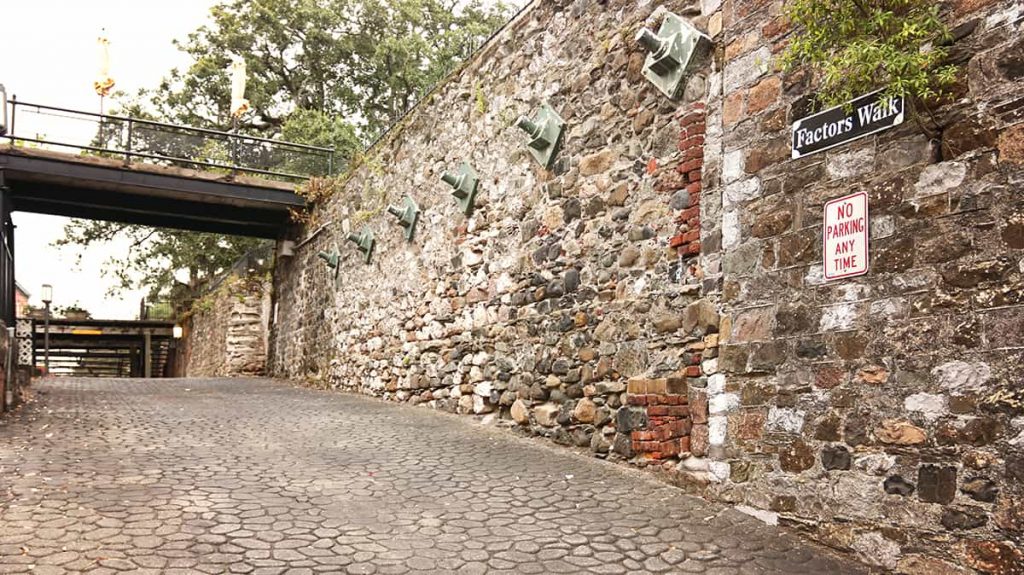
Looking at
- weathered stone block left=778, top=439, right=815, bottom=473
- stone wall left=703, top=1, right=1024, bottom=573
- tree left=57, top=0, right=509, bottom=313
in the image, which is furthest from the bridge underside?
weathered stone block left=778, top=439, right=815, bottom=473

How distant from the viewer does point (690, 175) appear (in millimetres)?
4664

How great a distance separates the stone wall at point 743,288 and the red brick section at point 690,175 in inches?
0.6

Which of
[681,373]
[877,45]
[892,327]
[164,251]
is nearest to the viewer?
[877,45]

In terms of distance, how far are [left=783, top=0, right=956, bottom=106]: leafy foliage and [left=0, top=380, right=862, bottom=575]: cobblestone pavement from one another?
2161 mm

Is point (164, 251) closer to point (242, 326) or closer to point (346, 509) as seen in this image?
point (242, 326)

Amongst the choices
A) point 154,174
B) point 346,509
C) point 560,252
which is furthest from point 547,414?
point 154,174

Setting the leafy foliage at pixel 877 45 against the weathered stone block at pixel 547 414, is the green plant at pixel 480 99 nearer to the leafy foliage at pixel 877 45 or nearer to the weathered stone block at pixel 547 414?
the weathered stone block at pixel 547 414

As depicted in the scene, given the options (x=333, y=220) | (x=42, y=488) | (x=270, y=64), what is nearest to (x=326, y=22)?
(x=270, y=64)

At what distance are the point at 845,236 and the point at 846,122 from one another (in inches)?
21.9

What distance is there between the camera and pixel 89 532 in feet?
11.2

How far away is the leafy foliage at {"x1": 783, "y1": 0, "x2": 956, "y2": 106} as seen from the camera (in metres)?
3.01

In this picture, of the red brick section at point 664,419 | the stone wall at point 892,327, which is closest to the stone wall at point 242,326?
the red brick section at point 664,419

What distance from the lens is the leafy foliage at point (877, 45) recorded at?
3014mm

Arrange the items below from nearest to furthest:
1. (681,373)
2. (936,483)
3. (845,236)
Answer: (936,483) < (845,236) < (681,373)
